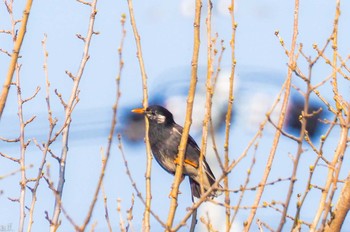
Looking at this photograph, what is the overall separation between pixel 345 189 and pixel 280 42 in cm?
132

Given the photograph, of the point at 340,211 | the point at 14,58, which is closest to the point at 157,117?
the point at 340,211

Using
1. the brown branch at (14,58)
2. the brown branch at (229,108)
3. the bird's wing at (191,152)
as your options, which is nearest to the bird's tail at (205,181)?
the bird's wing at (191,152)

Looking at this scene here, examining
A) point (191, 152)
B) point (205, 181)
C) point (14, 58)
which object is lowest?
point (205, 181)

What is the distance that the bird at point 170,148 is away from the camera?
28.2 feet

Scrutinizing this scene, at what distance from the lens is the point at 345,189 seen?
572 centimetres

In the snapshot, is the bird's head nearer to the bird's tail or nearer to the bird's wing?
the bird's wing

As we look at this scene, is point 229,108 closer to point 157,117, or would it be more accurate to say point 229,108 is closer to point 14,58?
point 14,58

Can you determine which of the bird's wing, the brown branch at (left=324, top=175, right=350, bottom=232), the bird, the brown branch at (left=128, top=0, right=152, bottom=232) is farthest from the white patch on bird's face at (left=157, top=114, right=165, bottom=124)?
the brown branch at (left=324, top=175, right=350, bottom=232)

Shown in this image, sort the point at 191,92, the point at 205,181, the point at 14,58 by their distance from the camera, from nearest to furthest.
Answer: the point at 14,58 → the point at 191,92 → the point at 205,181

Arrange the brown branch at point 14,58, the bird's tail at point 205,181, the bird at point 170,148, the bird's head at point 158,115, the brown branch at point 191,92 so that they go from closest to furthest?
the brown branch at point 14,58 < the brown branch at point 191,92 < the bird's tail at point 205,181 < the bird at point 170,148 < the bird's head at point 158,115

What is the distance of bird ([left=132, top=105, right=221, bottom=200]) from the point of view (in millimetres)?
8602

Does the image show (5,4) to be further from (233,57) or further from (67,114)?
(233,57)

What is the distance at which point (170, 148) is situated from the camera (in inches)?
343

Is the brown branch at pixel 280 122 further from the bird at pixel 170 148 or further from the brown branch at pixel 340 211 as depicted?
the bird at pixel 170 148
